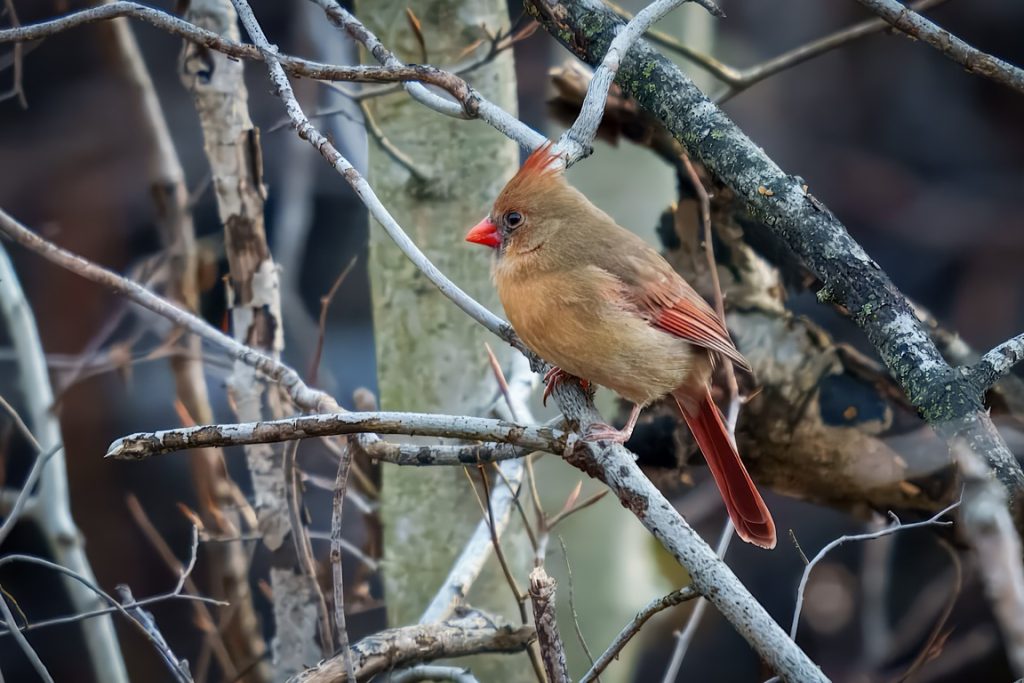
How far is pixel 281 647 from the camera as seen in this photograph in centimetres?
310

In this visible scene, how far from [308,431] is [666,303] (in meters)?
1.16

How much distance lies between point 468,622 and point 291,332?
347 cm

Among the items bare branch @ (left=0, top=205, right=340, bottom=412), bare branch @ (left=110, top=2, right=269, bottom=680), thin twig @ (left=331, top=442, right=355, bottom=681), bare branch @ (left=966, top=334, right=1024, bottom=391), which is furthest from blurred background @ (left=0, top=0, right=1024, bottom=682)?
bare branch @ (left=966, top=334, right=1024, bottom=391)

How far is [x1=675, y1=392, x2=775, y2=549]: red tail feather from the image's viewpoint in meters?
2.62

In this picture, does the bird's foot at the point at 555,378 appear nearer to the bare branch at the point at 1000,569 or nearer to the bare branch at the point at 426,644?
the bare branch at the point at 426,644

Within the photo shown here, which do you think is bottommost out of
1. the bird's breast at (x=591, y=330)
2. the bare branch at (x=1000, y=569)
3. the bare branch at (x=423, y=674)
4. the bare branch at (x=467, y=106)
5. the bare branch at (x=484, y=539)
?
the bare branch at (x=423, y=674)

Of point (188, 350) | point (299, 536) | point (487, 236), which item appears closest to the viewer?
point (487, 236)

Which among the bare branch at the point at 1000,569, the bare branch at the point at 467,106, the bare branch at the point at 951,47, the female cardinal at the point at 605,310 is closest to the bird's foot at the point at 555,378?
the female cardinal at the point at 605,310

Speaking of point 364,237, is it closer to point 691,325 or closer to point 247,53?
point 691,325

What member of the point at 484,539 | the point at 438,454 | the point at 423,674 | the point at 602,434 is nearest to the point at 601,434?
the point at 602,434

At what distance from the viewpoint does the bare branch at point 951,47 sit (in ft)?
7.01

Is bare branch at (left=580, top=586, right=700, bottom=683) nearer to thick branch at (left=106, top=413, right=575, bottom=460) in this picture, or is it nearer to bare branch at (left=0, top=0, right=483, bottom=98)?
thick branch at (left=106, top=413, right=575, bottom=460)

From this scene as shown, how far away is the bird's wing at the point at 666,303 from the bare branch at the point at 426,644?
0.76 m

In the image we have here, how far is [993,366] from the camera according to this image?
1.84 metres
